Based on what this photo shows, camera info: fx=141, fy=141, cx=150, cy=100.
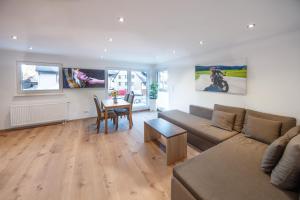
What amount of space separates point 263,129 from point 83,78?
204 inches

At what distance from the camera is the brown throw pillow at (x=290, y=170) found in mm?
1179

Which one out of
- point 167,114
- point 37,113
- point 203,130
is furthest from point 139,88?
point 203,130

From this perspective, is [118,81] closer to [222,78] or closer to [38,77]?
[38,77]

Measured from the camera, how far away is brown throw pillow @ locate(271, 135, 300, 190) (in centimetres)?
118

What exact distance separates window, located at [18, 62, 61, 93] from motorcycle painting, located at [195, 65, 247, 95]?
4.52 m

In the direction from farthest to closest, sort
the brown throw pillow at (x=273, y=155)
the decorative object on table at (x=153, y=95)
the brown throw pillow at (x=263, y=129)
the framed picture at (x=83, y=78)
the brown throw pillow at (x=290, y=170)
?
the decorative object on table at (x=153, y=95)
the framed picture at (x=83, y=78)
the brown throw pillow at (x=263, y=129)
the brown throw pillow at (x=273, y=155)
the brown throw pillow at (x=290, y=170)

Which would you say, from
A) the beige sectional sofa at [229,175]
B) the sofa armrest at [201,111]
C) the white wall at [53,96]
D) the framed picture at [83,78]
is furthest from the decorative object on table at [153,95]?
the beige sectional sofa at [229,175]

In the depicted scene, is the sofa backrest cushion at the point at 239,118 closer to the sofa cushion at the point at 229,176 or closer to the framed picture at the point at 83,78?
the sofa cushion at the point at 229,176

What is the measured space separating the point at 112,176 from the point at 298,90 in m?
3.24

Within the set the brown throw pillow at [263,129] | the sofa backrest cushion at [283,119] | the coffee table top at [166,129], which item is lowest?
the coffee table top at [166,129]

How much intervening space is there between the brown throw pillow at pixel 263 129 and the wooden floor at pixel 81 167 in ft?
3.44

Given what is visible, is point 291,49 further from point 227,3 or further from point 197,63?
point 197,63

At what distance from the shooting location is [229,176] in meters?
1.45

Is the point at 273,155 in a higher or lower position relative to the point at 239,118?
lower
